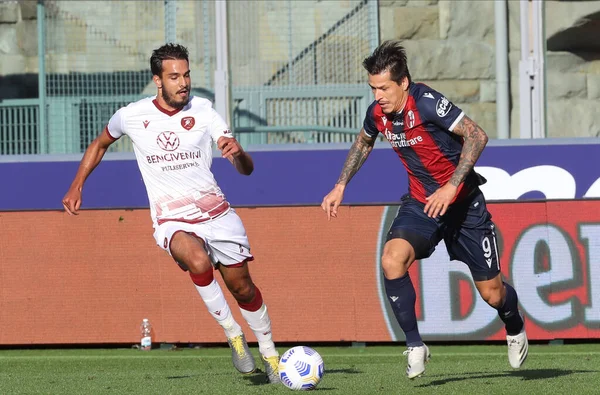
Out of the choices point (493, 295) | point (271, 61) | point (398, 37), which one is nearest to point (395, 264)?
point (493, 295)

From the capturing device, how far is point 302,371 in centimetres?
742

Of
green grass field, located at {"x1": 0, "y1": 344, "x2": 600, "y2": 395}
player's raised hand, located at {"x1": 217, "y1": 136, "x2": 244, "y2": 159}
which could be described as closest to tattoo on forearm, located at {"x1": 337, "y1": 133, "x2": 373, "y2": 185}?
player's raised hand, located at {"x1": 217, "y1": 136, "x2": 244, "y2": 159}

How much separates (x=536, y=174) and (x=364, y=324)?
2.05m

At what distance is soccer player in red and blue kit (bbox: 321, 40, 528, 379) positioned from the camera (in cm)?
738

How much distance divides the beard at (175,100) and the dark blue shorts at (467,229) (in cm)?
158

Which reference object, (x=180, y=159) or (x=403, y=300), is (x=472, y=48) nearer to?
(x=180, y=159)

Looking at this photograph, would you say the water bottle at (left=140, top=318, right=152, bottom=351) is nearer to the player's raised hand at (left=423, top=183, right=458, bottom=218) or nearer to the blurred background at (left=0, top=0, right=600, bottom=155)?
the blurred background at (left=0, top=0, right=600, bottom=155)

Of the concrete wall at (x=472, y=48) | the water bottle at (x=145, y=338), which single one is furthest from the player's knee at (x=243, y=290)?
the concrete wall at (x=472, y=48)

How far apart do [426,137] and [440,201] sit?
Result: 1.97ft

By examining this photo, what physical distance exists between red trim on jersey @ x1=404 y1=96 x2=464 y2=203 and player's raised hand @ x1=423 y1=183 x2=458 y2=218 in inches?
14.6

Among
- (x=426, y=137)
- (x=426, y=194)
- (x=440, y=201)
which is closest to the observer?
(x=440, y=201)

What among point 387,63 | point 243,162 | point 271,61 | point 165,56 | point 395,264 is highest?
point 271,61

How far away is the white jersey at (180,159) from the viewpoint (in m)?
8.03

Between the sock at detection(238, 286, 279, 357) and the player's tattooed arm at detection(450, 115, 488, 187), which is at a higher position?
the player's tattooed arm at detection(450, 115, 488, 187)
